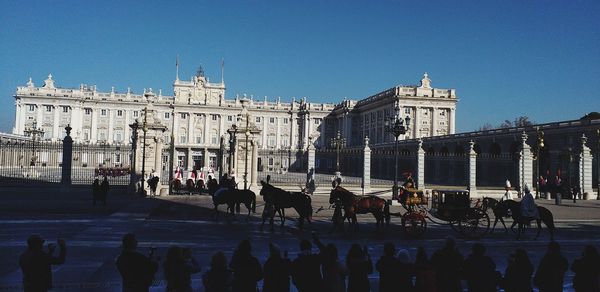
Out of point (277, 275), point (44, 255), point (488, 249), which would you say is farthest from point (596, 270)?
point (44, 255)

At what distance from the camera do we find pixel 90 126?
97500mm

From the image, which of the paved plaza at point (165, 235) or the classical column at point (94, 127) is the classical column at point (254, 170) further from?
the classical column at point (94, 127)

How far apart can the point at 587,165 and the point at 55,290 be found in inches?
1379

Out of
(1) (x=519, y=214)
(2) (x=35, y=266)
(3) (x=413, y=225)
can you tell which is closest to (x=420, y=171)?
(1) (x=519, y=214)

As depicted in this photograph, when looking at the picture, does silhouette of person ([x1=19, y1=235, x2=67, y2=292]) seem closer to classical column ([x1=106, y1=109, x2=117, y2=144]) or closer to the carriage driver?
the carriage driver

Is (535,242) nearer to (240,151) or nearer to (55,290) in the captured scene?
(55,290)

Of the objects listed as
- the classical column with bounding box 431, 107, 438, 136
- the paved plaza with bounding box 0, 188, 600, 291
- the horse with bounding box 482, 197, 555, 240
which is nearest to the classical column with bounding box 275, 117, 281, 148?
the classical column with bounding box 431, 107, 438, 136

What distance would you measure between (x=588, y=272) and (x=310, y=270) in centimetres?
361

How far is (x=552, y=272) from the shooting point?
6465mm

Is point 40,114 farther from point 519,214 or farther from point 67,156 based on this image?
point 519,214

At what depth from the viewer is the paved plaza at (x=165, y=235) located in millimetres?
8750

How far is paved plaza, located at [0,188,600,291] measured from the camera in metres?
8.75

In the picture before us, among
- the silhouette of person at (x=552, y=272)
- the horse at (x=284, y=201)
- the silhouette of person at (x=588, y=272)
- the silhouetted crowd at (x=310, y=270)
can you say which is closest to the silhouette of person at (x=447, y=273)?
the silhouetted crowd at (x=310, y=270)

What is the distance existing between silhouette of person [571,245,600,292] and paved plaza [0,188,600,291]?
7.10 feet
